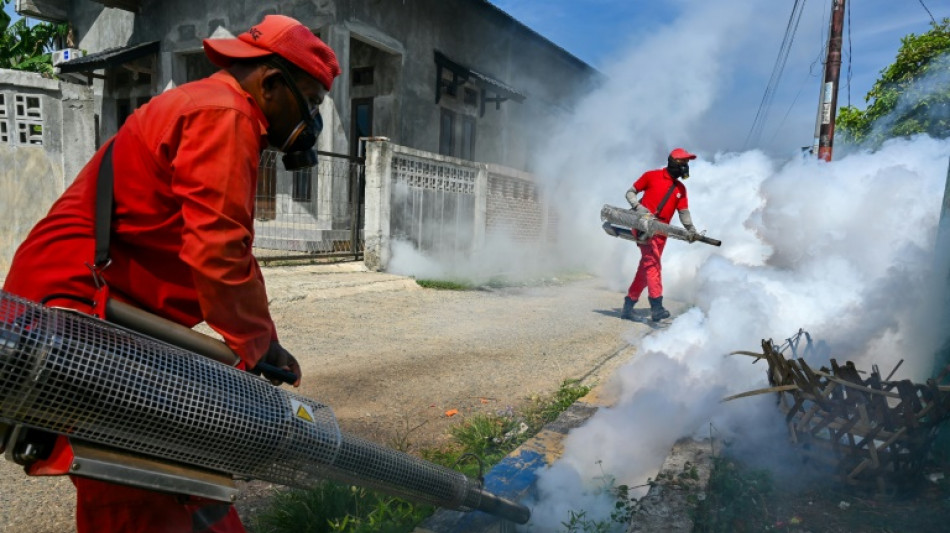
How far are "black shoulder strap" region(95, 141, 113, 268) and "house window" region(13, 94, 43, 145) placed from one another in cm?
782

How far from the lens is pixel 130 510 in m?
1.37

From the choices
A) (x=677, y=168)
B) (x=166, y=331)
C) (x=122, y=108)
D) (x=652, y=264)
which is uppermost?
(x=122, y=108)

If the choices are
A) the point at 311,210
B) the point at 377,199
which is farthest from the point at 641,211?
the point at 311,210

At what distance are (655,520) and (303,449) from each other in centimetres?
154

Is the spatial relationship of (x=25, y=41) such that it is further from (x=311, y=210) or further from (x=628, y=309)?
(x=628, y=309)

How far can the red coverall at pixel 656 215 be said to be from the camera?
22.6 feet

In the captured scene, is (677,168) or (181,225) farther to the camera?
(677,168)

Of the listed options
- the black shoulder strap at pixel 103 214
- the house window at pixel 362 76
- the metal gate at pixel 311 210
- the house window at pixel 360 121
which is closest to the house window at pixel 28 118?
the metal gate at pixel 311 210

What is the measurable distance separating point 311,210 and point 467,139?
536cm

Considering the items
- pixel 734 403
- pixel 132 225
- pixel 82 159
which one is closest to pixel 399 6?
pixel 82 159

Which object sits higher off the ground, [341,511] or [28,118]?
[28,118]

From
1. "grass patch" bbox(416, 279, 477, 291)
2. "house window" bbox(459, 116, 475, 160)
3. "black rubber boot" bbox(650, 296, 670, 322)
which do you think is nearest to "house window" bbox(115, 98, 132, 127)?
"house window" bbox(459, 116, 475, 160)

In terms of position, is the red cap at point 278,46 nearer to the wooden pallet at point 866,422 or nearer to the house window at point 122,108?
the wooden pallet at point 866,422

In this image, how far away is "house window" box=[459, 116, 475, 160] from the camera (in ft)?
47.8
